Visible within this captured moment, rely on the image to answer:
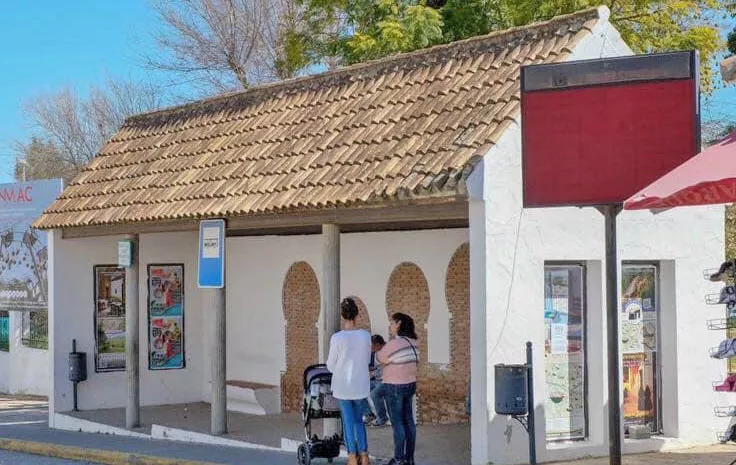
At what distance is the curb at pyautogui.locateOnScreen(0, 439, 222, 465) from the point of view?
44.6ft

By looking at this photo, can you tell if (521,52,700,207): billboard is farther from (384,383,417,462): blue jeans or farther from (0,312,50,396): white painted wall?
(0,312,50,396): white painted wall

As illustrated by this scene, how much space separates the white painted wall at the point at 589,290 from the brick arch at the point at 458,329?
100 inches

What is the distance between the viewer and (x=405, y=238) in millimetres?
15805

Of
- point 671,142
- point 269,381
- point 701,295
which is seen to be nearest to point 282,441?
point 269,381

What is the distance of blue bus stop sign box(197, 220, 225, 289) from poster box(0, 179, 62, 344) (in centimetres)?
1074

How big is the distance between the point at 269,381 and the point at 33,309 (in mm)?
9873

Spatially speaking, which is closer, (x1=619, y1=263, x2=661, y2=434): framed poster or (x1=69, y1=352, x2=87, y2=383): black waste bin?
(x1=619, y1=263, x2=661, y2=434): framed poster

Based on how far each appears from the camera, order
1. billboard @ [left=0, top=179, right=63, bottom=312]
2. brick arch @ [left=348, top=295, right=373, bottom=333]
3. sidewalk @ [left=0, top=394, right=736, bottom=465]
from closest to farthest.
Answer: sidewalk @ [left=0, top=394, right=736, bottom=465] → brick arch @ [left=348, top=295, right=373, bottom=333] → billboard @ [left=0, top=179, right=63, bottom=312]

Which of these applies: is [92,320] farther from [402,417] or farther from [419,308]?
[402,417]

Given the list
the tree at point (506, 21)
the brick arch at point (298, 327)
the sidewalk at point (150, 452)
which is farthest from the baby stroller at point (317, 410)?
the tree at point (506, 21)

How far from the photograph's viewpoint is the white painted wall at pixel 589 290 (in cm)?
1138

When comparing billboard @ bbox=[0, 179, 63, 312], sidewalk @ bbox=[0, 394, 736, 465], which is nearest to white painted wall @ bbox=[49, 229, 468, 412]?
sidewalk @ bbox=[0, 394, 736, 465]

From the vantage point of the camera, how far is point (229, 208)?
14.1 m

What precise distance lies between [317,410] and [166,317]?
7623 millimetres
